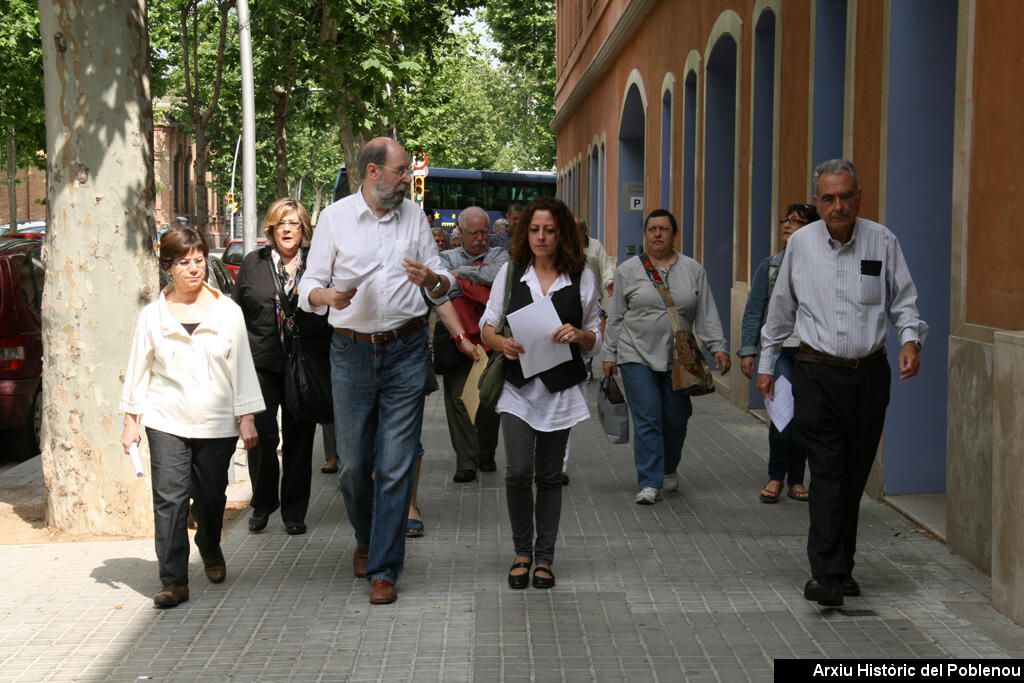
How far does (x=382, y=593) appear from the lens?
5.91m

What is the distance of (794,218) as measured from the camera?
310 inches

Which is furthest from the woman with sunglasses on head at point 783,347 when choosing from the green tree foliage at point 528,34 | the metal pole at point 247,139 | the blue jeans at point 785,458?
the green tree foliage at point 528,34

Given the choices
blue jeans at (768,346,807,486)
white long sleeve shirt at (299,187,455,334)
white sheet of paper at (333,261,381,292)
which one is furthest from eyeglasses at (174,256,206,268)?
blue jeans at (768,346,807,486)

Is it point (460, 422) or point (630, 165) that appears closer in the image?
point (460, 422)

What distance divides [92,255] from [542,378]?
9.49 ft

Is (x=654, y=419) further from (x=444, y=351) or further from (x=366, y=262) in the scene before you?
(x=366, y=262)

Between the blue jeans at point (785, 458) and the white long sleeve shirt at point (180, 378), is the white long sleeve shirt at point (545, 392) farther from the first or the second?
the blue jeans at point (785, 458)

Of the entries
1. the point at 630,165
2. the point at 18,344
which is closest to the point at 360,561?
the point at 18,344

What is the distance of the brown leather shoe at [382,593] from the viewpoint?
590 centimetres

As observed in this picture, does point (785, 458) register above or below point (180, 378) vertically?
below

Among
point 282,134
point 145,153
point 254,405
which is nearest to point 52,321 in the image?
point 145,153

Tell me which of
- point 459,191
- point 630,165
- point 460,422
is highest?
point 459,191

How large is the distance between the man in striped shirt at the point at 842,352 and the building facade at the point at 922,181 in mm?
480

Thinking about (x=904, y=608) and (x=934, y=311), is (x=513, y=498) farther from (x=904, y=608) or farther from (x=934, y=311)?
(x=934, y=311)
